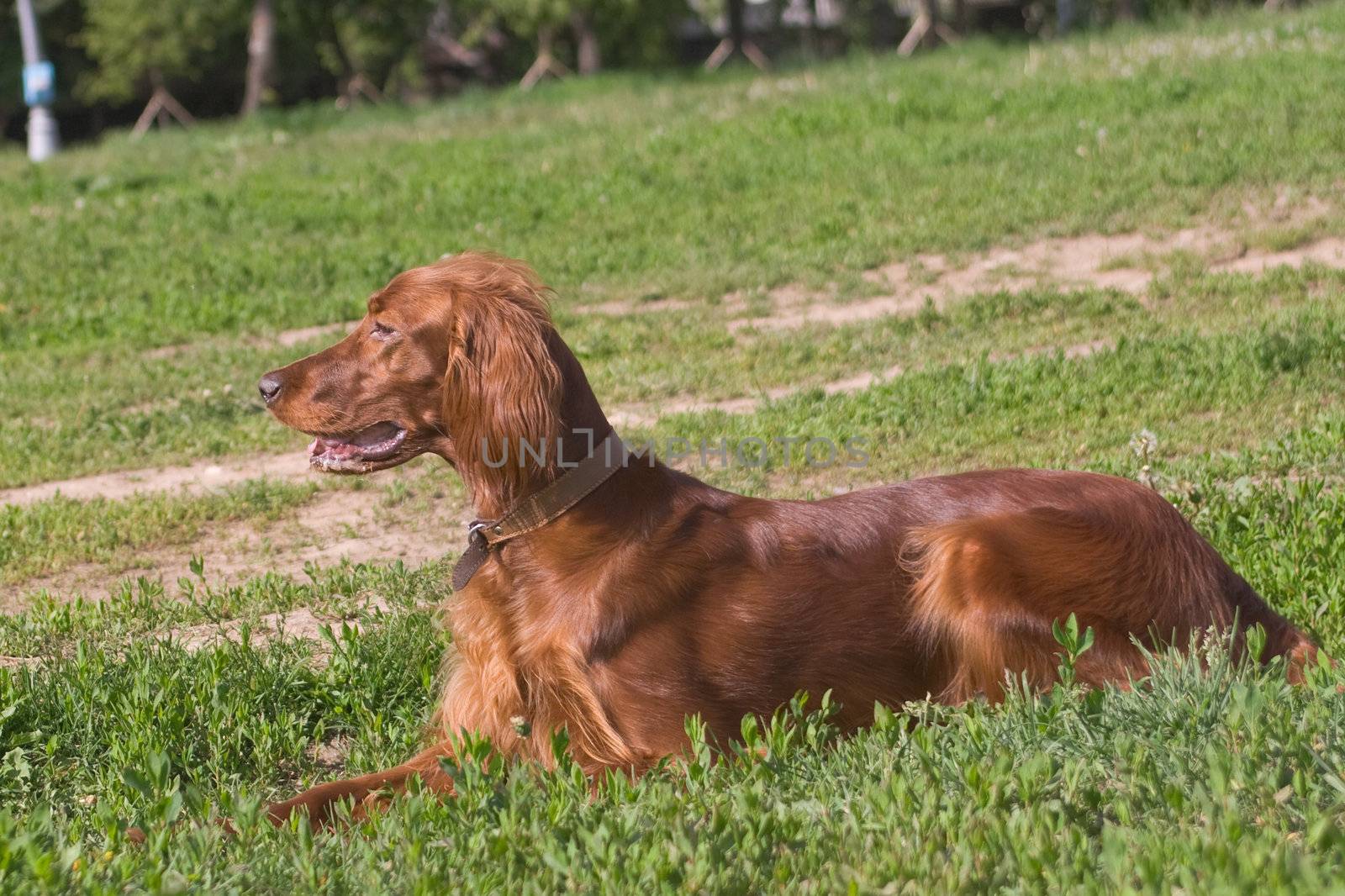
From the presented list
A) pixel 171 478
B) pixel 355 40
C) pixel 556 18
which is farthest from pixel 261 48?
pixel 171 478

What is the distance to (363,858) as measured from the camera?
9.05ft

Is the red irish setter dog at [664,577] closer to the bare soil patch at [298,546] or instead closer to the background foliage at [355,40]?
the bare soil patch at [298,546]

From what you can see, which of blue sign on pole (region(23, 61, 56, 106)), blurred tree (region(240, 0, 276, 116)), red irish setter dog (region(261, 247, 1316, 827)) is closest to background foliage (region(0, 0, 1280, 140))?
blurred tree (region(240, 0, 276, 116))

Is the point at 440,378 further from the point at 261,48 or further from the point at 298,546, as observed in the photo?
the point at 261,48

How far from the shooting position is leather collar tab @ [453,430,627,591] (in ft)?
11.3

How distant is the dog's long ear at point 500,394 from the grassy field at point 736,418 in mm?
693

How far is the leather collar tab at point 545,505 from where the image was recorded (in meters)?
3.44

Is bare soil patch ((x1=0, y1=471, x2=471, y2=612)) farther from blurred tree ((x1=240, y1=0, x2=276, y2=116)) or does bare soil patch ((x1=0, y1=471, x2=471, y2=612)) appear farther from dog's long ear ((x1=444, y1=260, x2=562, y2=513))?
blurred tree ((x1=240, y1=0, x2=276, y2=116))

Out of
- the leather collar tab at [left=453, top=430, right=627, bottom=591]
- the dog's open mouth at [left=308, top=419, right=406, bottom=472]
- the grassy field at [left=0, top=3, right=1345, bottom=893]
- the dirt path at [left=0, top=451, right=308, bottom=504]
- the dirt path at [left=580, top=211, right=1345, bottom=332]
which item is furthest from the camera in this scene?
the dirt path at [left=580, top=211, right=1345, bottom=332]

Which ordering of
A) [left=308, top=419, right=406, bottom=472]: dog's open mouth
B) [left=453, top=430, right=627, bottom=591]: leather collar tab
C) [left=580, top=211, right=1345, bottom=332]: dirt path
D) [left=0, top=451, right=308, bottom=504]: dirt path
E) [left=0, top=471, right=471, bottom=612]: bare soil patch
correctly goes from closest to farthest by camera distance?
[left=453, top=430, right=627, bottom=591]: leather collar tab, [left=308, top=419, right=406, bottom=472]: dog's open mouth, [left=0, top=471, right=471, bottom=612]: bare soil patch, [left=0, top=451, right=308, bottom=504]: dirt path, [left=580, top=211, right=1345, bottom=332]: dirt path

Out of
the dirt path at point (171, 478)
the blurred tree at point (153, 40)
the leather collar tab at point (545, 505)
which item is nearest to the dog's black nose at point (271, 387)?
the leather collar tab at point (545, 505)

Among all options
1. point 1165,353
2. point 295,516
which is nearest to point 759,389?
point 1165,353

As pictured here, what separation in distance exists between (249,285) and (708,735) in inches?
301

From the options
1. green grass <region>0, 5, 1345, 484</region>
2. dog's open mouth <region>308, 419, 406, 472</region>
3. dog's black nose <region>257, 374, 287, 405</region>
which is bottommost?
green grass <region>0, 5, 1345, 484</region>
